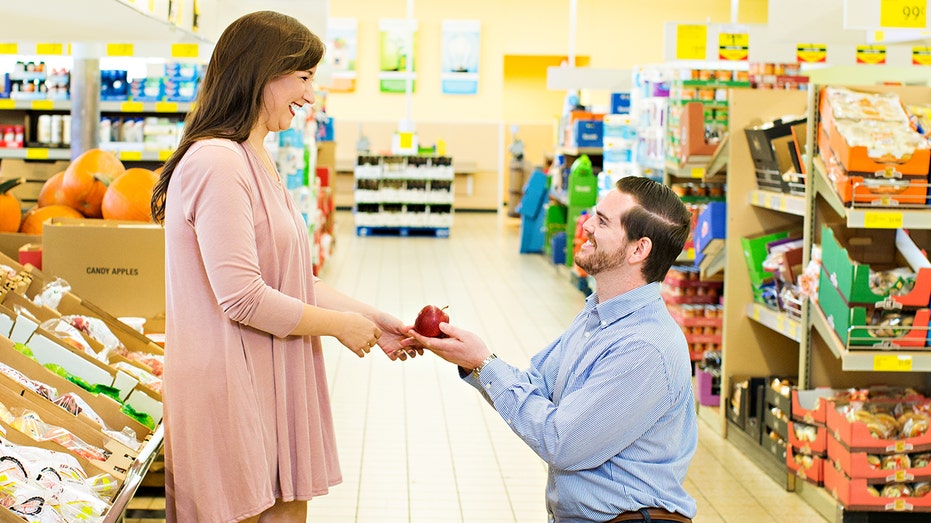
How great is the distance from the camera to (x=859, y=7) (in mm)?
4773

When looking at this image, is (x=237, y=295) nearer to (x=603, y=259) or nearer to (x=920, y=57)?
(x=603, y=259)

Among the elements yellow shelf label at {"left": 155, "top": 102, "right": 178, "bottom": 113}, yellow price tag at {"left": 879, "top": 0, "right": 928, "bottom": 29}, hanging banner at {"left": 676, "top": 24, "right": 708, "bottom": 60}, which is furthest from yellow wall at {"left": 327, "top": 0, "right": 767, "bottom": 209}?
yellow price tag at {"left": 879, "top": 0, "right": 928, "bottom": 29}

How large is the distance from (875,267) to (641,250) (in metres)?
2.53

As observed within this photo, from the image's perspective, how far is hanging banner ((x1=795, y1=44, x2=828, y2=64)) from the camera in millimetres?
9531

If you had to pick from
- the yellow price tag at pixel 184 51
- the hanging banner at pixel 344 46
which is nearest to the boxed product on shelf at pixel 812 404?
the yellow price tag at pixel 184 51

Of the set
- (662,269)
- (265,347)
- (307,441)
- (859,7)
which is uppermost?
(859,7)

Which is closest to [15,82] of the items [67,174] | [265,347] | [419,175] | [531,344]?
[67,174]

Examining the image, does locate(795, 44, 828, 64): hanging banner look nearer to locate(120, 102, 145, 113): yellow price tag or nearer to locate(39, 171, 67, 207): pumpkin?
locate(120, 102, 145, 113): yellow price tag

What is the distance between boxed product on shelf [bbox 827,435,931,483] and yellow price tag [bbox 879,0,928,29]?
77.3 inches

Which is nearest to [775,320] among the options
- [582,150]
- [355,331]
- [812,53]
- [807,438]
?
[807,438]

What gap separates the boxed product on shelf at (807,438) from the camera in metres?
4.07

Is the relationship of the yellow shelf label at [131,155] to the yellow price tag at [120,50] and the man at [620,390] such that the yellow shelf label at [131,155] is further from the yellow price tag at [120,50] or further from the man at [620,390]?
the man at [620,390]

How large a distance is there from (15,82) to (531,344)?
3.83 metres

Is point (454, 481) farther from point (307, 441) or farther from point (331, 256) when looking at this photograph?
point (331, 256)
